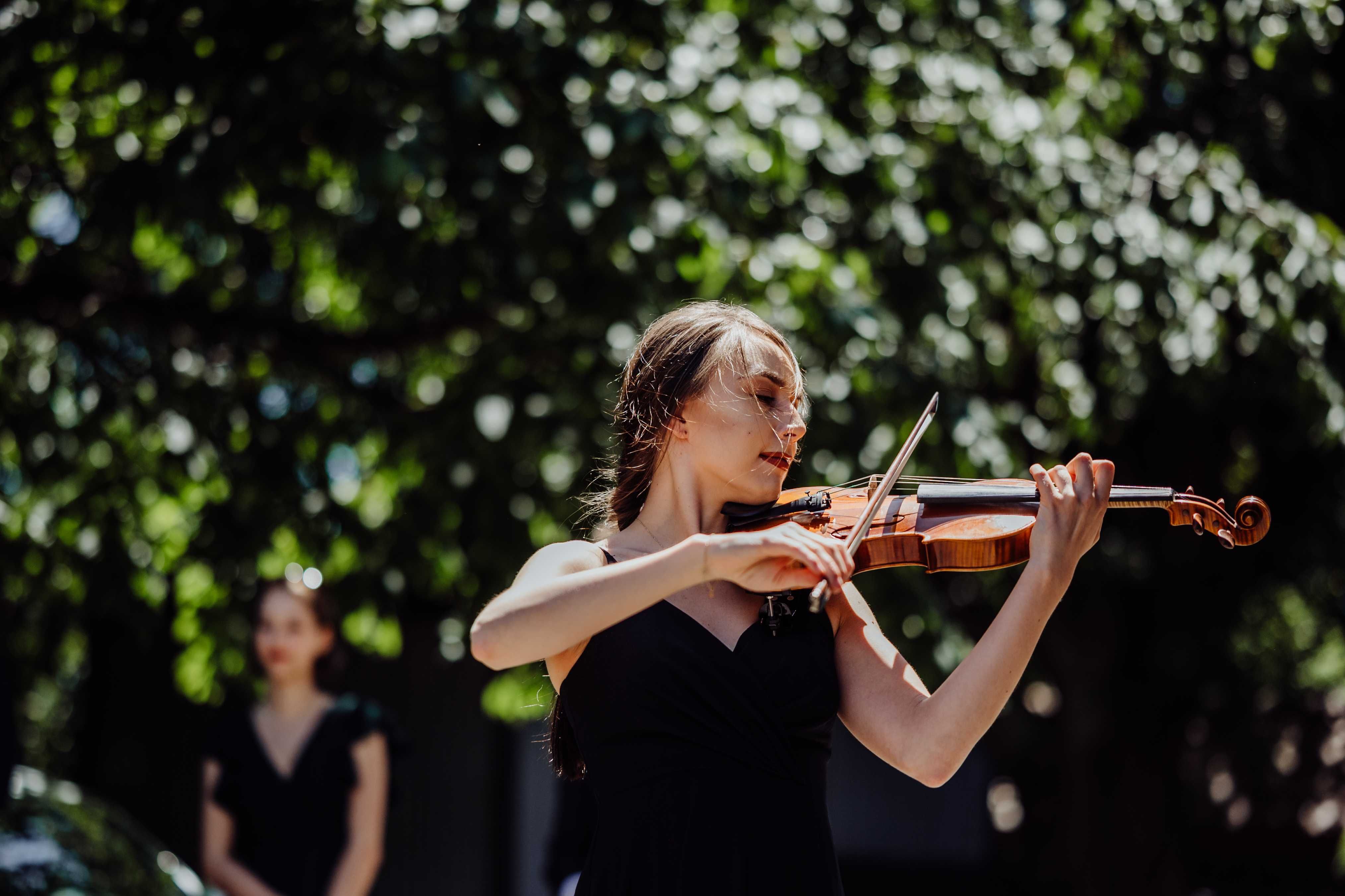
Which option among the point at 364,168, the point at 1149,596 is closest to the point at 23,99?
the point at 364,168

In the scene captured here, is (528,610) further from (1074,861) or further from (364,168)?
(1074,861)

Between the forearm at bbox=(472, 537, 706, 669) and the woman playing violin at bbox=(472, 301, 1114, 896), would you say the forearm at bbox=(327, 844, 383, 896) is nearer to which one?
the woman playing violin at bbox=(472, 301, 1114, 896)

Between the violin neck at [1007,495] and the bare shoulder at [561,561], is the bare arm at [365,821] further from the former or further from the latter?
the violin neck at [1007,495]

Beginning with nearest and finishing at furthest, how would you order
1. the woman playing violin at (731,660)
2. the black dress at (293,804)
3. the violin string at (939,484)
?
the woman playing violin at (731,660)
the violin string at (939,484)
the black dress at (293,804)

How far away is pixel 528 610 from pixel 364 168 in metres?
2.50

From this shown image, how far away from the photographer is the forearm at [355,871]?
4016 millimetres

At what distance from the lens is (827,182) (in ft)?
15.9

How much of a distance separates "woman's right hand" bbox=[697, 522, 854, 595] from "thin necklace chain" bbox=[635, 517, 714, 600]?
9.3 inches

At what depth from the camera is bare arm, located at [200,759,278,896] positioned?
13.1 ft

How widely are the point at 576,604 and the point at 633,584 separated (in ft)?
0.30

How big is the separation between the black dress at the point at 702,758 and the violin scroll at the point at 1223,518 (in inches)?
24.4

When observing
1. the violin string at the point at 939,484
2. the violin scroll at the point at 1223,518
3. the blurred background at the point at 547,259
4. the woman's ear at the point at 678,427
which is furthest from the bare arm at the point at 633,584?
the blurred background at the point at 547,259

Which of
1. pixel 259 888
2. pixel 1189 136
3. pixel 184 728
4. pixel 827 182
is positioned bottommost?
pixel 184 728

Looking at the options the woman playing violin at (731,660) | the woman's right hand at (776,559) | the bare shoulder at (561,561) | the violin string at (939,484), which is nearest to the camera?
the woman's right hand at (776,559)
